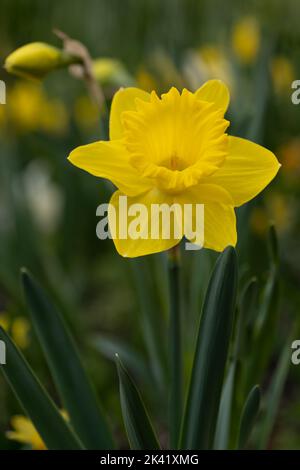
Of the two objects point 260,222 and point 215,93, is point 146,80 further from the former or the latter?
point 215,93

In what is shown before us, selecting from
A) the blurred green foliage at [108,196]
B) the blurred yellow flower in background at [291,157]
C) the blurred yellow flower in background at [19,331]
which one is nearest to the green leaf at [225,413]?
the blurred green foliage at [108,196]

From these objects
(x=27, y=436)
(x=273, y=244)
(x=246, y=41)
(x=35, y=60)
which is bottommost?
(x=27, y=436)

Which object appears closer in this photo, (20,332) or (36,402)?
(36,402)

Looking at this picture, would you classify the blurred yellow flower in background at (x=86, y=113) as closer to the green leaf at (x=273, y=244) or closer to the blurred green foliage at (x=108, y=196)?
the blurred green foliage at (x=108, y=196)

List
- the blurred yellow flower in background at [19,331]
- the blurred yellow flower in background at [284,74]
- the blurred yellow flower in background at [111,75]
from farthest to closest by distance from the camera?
the blurred yellow flower in background at [284,74] < the blurred yellow flower in background at [19,331] < the blurred yellow flower in background at [111,75]

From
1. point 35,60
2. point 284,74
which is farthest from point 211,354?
→ point 284,74
